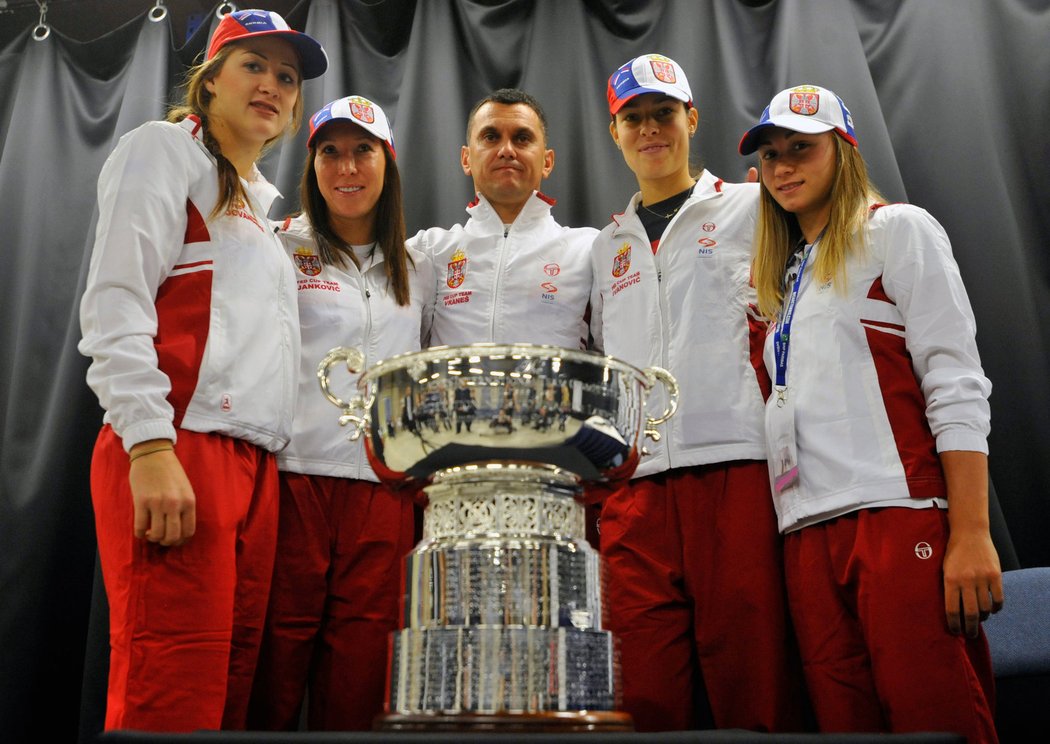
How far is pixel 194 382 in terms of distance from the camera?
5.58 ft

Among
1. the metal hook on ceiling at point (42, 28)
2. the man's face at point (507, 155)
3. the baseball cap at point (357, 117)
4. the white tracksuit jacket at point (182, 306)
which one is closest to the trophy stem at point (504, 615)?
the white tracksuit jacket at point (182, 306)

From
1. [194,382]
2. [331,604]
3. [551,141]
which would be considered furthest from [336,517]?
[551,141]

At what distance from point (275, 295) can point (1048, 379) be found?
190 centimetres

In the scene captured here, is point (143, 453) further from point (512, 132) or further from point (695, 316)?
point (512, 132)

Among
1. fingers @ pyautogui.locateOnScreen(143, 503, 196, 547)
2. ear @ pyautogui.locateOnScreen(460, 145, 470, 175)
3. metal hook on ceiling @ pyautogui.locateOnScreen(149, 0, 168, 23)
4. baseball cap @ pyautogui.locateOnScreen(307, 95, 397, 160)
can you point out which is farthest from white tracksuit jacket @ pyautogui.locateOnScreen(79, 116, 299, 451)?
metal hook on ceiling @ pyautogui.locateOnScreen(149, 0, 168, 23)

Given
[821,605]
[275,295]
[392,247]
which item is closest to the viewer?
[821,605]

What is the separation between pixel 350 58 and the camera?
322 cm

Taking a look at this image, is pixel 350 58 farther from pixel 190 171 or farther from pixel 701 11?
pixel 190 171

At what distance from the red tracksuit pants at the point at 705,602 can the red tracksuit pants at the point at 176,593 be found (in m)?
0.69

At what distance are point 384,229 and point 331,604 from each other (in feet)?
2.71

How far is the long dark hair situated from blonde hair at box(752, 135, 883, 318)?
77 centimetres

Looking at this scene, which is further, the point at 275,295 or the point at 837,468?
the point at 275,295

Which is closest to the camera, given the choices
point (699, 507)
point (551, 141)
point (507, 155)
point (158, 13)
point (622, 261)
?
point (699, 507)

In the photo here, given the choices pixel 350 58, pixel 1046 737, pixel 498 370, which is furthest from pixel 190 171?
pixel 1046 737
